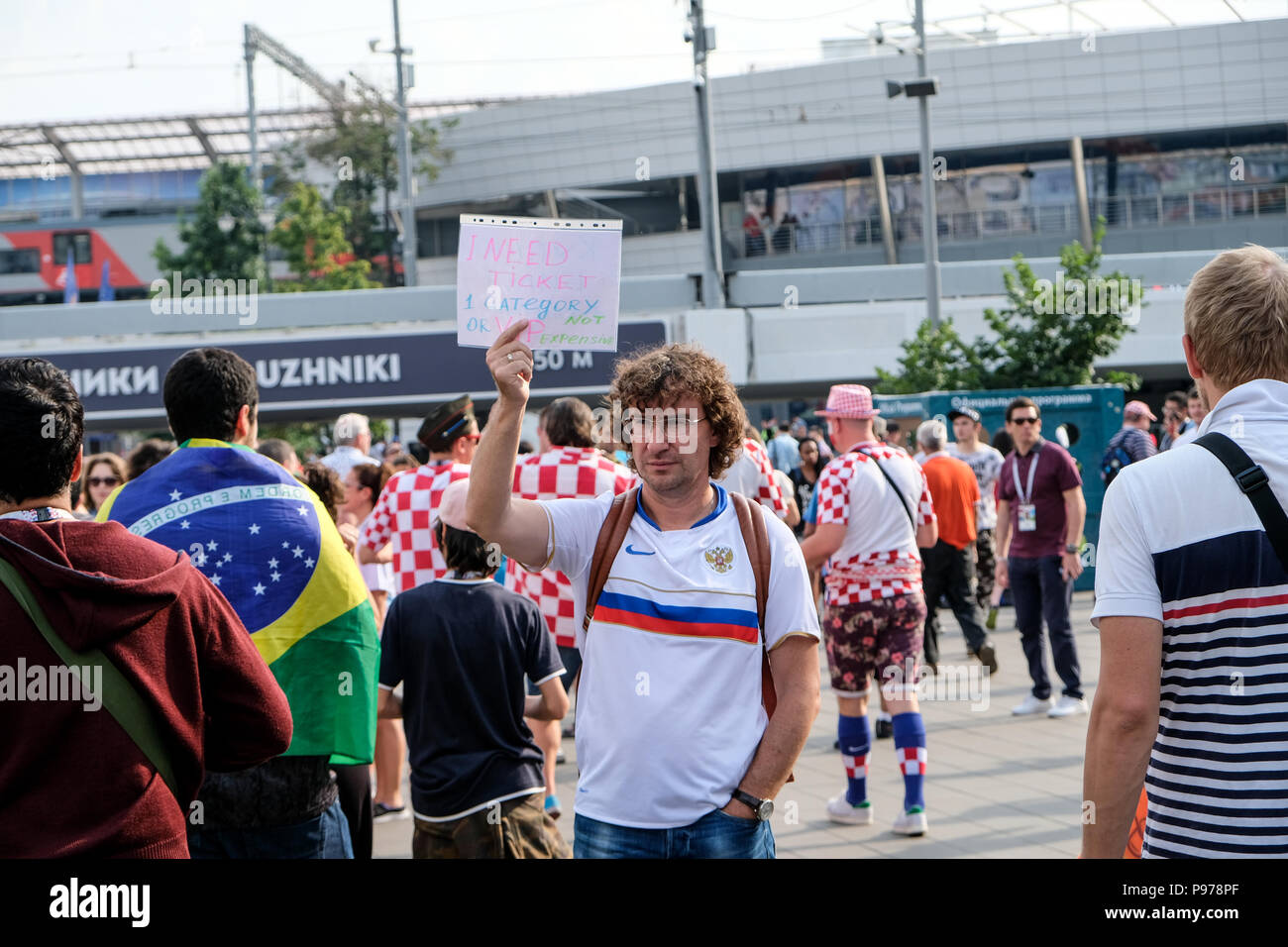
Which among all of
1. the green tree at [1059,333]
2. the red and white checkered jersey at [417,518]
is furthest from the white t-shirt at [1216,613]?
the green tree at [1059,333]

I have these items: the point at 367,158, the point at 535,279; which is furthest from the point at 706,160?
the point at 367,158

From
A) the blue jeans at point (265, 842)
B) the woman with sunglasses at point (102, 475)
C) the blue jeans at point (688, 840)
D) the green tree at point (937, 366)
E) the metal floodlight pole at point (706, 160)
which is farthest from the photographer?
the metal floodlight pole at point (706, 160)

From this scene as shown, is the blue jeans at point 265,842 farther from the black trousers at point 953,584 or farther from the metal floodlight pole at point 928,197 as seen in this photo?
the metal floodlight pole at point 928,197

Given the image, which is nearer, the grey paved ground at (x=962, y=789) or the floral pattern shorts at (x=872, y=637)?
the grey paved ground at (x=962, y=789)

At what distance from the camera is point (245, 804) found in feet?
11.0

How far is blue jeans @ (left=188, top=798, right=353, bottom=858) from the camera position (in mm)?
3354

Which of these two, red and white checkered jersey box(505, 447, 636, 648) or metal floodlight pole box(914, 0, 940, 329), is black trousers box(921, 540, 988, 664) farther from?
metal floodlight pole box(914, 0, 940, 329)

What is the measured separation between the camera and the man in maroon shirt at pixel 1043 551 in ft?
28.2

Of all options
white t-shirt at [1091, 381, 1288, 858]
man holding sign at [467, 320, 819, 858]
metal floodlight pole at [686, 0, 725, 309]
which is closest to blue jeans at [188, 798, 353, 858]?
man holding sign at [467, 320, 819, 858]

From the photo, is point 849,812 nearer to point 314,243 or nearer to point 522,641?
point 522,641

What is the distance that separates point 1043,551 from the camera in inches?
342

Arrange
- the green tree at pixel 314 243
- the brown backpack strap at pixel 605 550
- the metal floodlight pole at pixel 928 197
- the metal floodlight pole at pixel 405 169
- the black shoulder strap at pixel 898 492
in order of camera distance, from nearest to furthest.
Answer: the brown backpack strap at pixel 605 550 → the black shoulder strap at pixel 898 492 → the metal floodlight pole at pixel 928 197 → the metal floodlight pole at pixel 405 169 → the green tree at pixel 314 243
